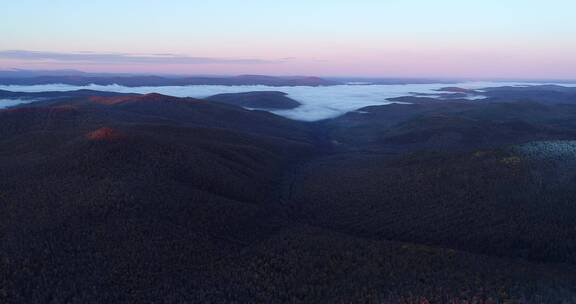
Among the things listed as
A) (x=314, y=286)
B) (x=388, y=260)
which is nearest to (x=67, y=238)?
(x=314, y=286)

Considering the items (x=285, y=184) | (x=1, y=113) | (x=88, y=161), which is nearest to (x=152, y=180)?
(x=88, y=161)

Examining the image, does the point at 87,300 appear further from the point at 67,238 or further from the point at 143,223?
the point at 143,223

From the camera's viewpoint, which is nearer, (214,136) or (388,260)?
(388,260)

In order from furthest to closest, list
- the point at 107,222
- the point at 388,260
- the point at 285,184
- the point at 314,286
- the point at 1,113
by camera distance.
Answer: the point at 1,113, the point at 285,184, the point at 107,222, the point at 388,260, the point at 314,286

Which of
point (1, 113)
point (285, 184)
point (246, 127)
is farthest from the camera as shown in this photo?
point (246, 127)

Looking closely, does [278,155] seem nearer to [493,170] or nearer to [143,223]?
[493,170]

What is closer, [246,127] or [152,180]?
[152,180]

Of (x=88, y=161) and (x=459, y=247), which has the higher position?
(x=88, y=161)

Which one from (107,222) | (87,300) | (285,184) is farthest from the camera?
(285,184)

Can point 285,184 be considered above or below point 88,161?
below
